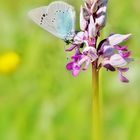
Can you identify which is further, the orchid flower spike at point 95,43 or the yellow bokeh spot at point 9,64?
the yellow bokeh spot at point 9,64

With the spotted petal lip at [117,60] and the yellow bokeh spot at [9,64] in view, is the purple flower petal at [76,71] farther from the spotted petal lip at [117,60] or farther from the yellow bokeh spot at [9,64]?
the yellow bokeh spot at [9,64]

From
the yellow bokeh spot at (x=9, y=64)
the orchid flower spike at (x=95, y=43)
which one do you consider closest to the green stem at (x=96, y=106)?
the orchid flower spike at (x=95, y=43)

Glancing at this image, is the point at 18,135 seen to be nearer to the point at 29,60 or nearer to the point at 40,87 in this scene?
the point at 40,87

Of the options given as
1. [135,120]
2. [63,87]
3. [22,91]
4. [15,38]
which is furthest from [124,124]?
[15,38]

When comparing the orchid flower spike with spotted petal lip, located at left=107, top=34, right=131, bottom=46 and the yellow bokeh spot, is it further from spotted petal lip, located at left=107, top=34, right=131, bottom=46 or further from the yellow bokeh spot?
the yellow bokeh spot

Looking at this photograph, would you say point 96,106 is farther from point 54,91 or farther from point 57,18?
point 54,91

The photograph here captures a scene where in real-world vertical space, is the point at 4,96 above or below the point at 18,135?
above
